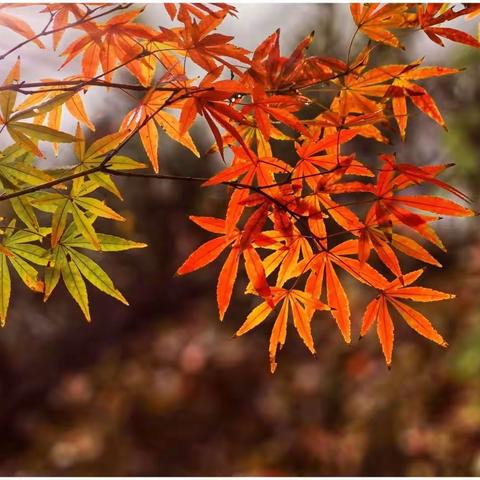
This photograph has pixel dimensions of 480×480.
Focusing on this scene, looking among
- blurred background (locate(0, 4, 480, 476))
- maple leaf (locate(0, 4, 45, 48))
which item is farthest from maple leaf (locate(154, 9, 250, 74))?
blurred background (locate(0, 4, 480, 476))

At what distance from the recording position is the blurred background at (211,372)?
3.61m

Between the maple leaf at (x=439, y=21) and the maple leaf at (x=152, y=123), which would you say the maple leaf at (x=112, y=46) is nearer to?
the maple leaf at (x=152, y=123)

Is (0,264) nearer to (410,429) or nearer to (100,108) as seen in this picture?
(100,108)

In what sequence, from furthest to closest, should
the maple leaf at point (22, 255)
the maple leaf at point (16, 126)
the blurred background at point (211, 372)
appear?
the blurred background at point (211, 372), the maple leaf at point (22, 255), the maple leaf at point (16, 126)

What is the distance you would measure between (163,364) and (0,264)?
356 cm

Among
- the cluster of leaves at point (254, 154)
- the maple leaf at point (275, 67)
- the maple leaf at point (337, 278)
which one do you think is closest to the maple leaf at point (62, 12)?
the cluster of leaves at point (254, 154)

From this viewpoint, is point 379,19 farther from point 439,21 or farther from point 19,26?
point 19,26

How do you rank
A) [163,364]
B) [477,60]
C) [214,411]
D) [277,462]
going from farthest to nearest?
[163,364] → [214,411] → [277,462] → [477,60]

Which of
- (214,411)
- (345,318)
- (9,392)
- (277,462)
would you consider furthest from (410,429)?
(345,318)

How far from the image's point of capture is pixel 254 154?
0.57 meters

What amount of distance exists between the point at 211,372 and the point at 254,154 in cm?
351

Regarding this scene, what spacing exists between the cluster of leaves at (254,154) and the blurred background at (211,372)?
Answer: 2862mm

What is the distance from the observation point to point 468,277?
3.94 m

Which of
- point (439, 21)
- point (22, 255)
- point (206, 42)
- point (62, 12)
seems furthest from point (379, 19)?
point (22, 255)
